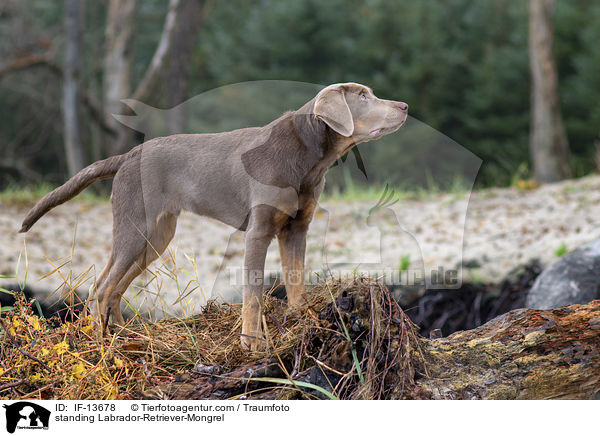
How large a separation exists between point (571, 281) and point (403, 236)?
2.27 m

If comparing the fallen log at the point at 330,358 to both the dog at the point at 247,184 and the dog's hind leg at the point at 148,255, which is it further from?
the dog's hind leg at the point at 148,255

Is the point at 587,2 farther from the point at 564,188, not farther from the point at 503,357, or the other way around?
the point at 503,357

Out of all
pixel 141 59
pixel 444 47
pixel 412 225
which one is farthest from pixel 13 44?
pixel 412 225

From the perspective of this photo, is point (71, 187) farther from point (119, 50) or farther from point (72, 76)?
point (119, 50)

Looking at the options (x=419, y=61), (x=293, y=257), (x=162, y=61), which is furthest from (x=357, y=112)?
(x=419, y=61)

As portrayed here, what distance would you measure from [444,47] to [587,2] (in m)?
3.37

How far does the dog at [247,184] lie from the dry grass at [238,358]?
166mm

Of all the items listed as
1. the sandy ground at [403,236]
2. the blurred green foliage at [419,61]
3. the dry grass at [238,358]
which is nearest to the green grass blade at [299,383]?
the dry grass at [238,358]

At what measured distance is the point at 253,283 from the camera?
8.99 ft

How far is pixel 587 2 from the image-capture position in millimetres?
14508

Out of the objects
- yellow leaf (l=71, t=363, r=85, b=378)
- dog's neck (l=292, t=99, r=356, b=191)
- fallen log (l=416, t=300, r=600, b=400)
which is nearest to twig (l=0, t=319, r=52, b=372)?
yellow leaf (l=71, t=363, r=85, b=378)

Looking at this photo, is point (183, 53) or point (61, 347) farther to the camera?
point (183, 53)

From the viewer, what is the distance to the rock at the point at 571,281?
4.22 metres
